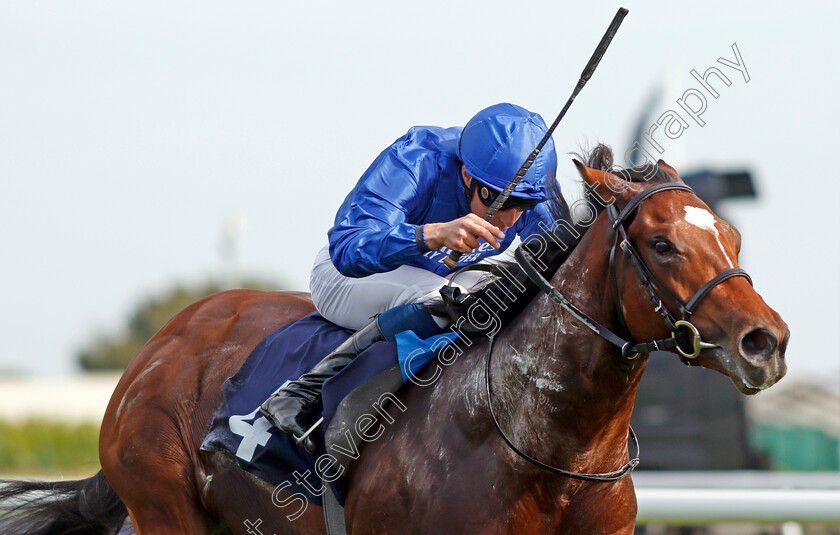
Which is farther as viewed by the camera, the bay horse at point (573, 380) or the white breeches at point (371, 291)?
the white breeches at point (371, 291)

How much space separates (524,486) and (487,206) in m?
1.03

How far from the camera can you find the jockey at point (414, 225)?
2973 millimetres

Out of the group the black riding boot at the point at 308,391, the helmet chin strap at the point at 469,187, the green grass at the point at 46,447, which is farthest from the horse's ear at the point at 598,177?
the green grass at the point at 46,447

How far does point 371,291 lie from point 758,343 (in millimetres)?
1474

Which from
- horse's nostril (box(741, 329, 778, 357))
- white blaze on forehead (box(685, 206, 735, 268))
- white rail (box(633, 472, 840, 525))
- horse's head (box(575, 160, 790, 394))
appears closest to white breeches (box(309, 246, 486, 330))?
horse's head (box(575, 160, 790, 394))

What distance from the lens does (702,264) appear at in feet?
8.05

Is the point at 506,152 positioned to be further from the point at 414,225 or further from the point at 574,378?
the point at 574,378

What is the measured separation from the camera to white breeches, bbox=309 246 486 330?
3287 millimetres

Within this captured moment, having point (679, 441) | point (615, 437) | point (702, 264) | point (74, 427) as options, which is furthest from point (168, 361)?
point (74, 427)

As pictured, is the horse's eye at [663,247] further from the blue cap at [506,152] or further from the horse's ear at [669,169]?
the blue cap at [506,152]

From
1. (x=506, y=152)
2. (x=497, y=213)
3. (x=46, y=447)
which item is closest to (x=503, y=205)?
(x=497, y=213)

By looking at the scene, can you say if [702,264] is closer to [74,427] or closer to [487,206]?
[487,206]

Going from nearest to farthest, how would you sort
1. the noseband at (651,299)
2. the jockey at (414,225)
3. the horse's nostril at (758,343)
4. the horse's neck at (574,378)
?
the horse's nostril at (758,343)
the noseband at (651,299)
the horse's neck at (574,378)
the jockey at (414,225)

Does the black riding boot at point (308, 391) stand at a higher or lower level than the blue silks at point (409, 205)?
lower
